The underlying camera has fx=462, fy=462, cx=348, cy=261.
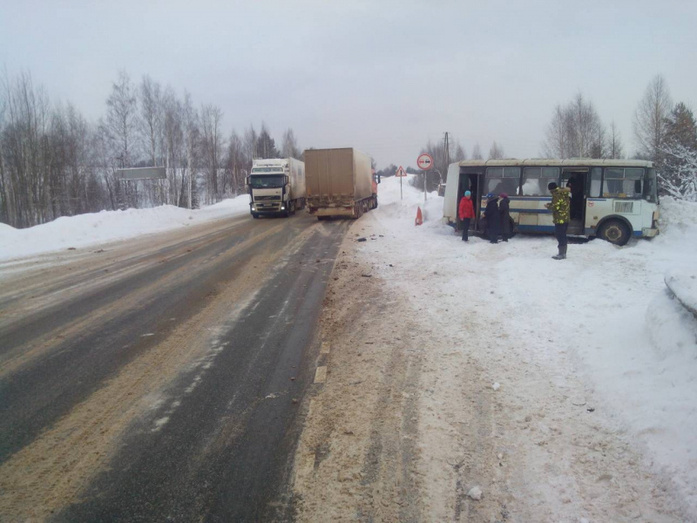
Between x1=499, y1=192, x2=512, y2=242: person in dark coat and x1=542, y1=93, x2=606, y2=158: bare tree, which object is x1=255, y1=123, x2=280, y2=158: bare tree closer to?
x1=542, y1=93, x2=606, y2=158: bare tree

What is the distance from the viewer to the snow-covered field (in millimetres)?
3936

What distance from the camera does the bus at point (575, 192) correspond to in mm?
14430

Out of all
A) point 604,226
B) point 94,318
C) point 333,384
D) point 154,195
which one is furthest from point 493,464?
point 154,195

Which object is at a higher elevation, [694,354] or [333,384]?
[694,354]

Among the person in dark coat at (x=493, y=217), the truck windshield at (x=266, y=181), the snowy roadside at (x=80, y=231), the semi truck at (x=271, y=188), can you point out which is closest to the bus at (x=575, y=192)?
the person in dark coat at (x=493, y=217)

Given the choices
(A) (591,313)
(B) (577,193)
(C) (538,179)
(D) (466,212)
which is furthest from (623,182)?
(A) (591,313)

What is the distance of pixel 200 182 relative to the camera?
74.2 m

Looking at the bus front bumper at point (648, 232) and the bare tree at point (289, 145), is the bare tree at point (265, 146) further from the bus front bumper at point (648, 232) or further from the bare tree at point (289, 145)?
the bus front bumper at point (648, 232)

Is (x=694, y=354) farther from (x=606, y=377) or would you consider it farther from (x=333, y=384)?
(x=333, y=384)

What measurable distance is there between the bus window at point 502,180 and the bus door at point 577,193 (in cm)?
146

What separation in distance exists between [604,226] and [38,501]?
15764 millimetres

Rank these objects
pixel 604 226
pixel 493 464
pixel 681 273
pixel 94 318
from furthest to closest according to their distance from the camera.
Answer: pixel 604 226 → pixel 94 318 → pixel 681 273 → pixel 493 464

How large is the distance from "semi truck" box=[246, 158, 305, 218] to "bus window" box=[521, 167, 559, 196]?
16127 millimetres

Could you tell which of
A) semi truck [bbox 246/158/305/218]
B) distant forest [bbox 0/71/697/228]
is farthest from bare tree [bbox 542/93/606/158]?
semi truck [bbox 246/158/305/218]
